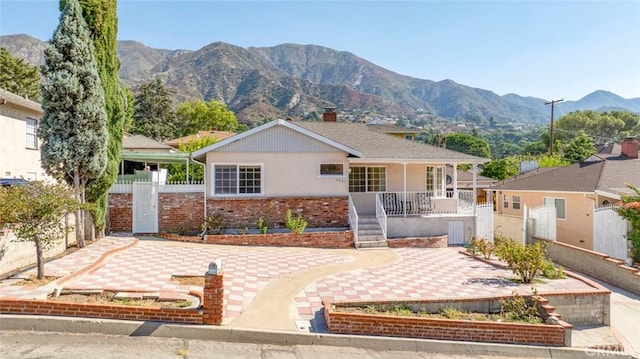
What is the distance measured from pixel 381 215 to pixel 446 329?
27.3ft

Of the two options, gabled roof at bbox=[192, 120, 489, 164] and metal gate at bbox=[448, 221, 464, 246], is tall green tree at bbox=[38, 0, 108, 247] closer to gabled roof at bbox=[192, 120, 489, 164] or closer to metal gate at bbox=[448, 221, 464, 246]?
gabled roof at bbox=[192, 120, 489, 164]

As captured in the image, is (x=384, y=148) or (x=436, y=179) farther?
(x=436, y=179)

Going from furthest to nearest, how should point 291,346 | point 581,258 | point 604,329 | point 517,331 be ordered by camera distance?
point 581,258
point 604,329
point 517,331
point 291,346

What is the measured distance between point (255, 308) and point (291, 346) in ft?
4.72

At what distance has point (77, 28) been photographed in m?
10.7

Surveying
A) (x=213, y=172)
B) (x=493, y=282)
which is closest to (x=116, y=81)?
(x=213, y=172)

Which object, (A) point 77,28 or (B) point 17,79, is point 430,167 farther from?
(B) point 17,79

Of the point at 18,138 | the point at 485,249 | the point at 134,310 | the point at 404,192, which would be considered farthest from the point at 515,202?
the point at 18,138

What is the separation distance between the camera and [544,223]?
17.4 metres

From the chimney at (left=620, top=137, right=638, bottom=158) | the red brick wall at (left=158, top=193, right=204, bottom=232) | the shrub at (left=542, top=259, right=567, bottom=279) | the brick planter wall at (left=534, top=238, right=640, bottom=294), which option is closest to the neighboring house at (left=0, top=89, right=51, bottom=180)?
the red brick wall at (left=158, top=193, right=204, bottom=232)

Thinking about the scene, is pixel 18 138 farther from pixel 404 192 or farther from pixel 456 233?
pixel 456 233

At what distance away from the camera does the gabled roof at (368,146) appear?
1484 centimetres

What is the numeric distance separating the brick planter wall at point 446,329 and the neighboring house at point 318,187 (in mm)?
7541

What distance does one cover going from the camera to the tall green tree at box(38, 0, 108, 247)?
1049cm
